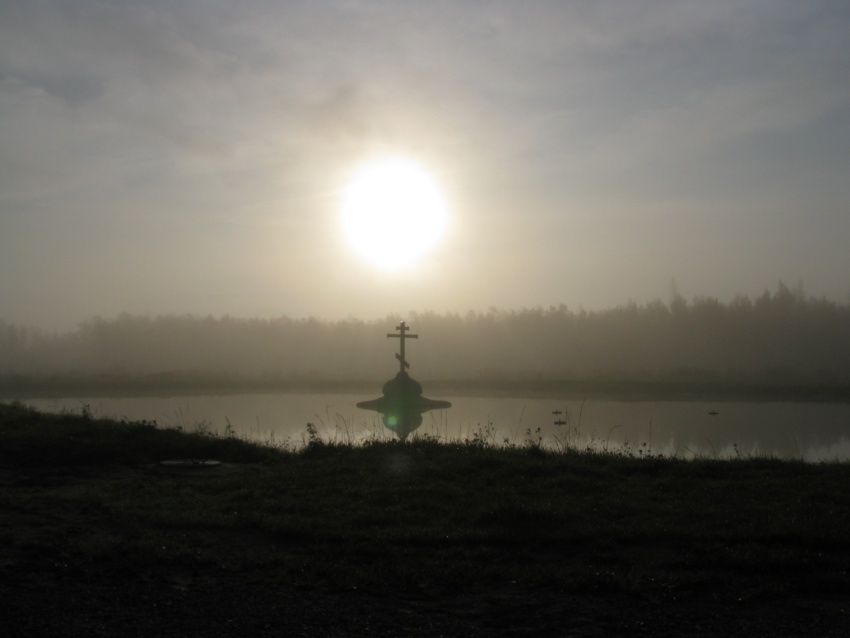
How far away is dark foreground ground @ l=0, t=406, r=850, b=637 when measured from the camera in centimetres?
543

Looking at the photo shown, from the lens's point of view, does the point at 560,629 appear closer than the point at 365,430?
Yes

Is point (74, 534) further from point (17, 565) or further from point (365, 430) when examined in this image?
point (365, 430)

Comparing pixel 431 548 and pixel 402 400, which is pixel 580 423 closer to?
pixel 402 400

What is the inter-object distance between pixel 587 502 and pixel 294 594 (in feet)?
13.5

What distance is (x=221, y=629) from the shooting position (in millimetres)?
5160

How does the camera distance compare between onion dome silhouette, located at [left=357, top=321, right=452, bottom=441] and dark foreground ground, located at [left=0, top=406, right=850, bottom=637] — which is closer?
dark foreground ground, located at [left=0, top=406, right=850, bottom=637]

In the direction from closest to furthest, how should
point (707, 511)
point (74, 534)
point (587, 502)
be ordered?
point (74, 534) → point (707, 511) → point (587, 502)

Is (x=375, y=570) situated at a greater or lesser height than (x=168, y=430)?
lesser

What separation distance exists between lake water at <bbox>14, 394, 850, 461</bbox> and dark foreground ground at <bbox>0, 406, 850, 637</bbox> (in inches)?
175

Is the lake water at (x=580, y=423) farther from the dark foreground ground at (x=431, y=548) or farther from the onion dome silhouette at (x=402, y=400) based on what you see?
the dark foreground ground at (x=431, y=548)

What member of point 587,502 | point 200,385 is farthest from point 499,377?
point 587,502

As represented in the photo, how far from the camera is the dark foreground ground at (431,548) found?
17.8 feet

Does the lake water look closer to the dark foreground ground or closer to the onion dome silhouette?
the onion dome silhouette

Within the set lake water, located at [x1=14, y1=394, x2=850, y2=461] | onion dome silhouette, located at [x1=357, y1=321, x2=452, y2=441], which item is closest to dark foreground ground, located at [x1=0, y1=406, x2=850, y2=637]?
lake water, located at [x1=14, y1=394, x2=850, y2=461]
